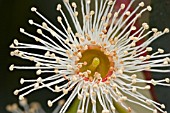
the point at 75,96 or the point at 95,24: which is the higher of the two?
the point at 95,24

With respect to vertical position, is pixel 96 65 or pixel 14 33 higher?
pixel 14 33

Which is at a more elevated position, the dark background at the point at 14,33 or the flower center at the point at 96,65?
the dark background at the point at 14,33

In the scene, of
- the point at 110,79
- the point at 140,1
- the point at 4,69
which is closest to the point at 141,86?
the point at 110,79

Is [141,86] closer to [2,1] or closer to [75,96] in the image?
[75,96]

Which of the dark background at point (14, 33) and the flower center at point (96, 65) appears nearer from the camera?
the flower center at point (96, 65)

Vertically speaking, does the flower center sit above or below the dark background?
below

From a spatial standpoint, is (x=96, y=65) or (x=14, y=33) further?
(x=14, y=33)

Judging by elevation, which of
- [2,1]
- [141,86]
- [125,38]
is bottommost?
[141,86]

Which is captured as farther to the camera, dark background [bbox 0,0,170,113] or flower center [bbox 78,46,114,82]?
dark background [bbox 0,0,170,113]
